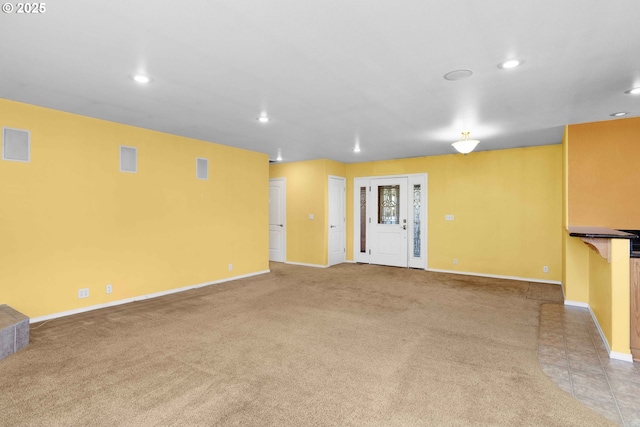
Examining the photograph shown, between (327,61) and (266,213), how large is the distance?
4.72 meters

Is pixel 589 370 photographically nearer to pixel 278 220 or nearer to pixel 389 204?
pixel 389 204

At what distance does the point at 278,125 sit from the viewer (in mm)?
4750

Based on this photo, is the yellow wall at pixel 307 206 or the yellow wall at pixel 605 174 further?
the yellow wall at pixel 307 206

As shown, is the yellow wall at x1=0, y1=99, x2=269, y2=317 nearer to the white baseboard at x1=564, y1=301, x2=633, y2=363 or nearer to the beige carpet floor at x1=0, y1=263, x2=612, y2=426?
the beige carpet floor at x1=0, y1=263, x2=612, y2=426

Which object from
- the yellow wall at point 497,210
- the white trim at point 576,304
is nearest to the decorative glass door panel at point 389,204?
the yellow wall at point 497,210

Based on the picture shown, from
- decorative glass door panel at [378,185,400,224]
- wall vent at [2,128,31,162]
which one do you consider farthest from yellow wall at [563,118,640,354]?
wall vent at [2,128,31,162]

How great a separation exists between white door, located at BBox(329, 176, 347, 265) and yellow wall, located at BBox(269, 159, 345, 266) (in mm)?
224

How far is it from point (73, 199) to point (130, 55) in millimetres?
2554

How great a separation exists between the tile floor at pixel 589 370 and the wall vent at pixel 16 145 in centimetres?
578

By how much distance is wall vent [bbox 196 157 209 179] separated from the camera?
5.79 m

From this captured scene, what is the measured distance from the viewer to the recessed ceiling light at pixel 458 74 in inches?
114

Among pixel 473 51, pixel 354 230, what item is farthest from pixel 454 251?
pixel 473 51

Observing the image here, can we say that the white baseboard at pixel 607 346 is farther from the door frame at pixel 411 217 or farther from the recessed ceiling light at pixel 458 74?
the door frame at pixel 411 217

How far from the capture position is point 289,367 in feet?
9.33
